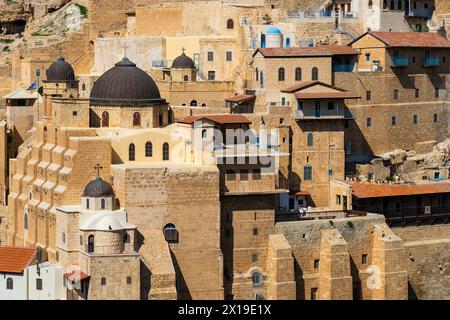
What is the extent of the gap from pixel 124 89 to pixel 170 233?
30.0 feet

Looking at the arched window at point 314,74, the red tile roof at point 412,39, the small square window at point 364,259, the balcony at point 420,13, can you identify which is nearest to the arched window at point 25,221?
the arched window at point 314,74

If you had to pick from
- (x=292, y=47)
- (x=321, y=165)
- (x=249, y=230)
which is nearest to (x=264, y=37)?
(x=292, y=47)

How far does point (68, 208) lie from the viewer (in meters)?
88.8

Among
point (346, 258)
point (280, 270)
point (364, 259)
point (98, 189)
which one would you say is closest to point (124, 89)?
point (98, 189)

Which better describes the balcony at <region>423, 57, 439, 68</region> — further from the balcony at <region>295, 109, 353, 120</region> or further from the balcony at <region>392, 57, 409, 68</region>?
the balcony at <region>295, 109, 353, 120</region>

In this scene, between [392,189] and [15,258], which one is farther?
[392,189]

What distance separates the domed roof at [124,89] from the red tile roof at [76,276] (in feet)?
36.2

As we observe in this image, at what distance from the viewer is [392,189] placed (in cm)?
9581

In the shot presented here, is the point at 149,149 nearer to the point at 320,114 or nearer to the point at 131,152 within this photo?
the point at 131,152

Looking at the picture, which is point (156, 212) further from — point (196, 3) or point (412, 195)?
point (196, 3)

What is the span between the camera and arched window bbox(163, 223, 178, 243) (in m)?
88.1

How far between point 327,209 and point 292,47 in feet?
33.3

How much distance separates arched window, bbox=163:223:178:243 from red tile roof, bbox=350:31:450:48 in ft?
64.1

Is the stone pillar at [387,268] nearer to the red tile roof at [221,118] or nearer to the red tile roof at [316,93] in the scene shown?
the red tile roof at [316,93]
